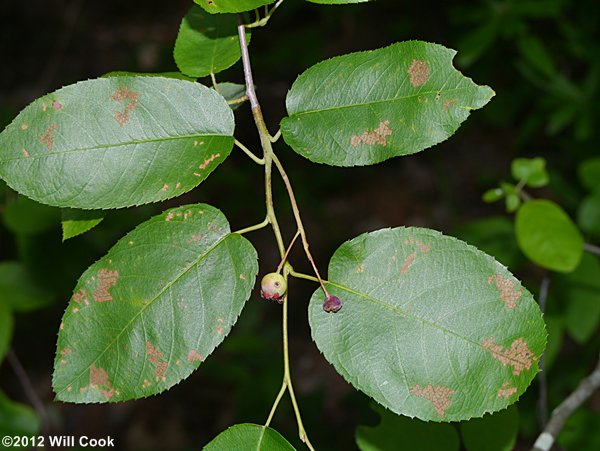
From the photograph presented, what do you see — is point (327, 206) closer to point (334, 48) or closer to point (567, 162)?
point (334, 48)

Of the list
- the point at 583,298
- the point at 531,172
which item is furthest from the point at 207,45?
the point at 583,298

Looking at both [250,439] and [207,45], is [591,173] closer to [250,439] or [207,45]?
[207,45]

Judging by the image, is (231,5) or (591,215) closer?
(231,5)

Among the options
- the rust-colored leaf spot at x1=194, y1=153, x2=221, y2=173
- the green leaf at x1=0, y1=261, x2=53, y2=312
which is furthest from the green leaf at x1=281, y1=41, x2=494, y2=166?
the green leaf at x1=0, y1=261, x2=53, y2=312

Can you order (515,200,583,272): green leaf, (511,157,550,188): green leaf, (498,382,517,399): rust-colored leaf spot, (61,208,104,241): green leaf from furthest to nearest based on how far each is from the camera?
(511,157,550,188): green leaf → (515,200,583,272): green leaf → (61,208,104,241): green leaf → (498,382,517,399): rust-colored leaf spot

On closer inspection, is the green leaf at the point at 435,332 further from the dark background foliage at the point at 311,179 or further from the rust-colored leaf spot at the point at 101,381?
the dark background foliage at the point at 311,179

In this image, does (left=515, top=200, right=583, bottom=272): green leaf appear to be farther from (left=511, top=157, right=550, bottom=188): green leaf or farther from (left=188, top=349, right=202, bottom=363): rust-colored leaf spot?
(left=188, top=349, right=202, bottom=363): rust-colored leaf spot

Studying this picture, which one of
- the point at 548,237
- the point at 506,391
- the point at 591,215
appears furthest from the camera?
the point at 591,215
